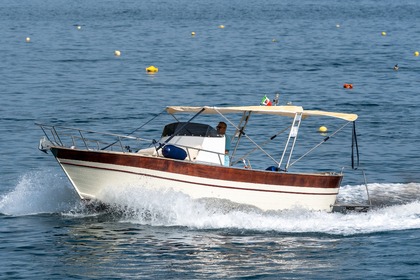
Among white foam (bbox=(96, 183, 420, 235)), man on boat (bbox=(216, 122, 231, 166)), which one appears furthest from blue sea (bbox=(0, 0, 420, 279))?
man on boat (bbox=(216, 122, 231, 166))

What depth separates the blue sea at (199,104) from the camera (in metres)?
21.1

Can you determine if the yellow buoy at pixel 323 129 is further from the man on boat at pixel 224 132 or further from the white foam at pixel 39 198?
the white foam at pixel 39 198

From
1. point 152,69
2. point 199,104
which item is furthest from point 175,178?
point 152,69

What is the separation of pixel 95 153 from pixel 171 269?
434 cm

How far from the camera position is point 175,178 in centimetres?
2308

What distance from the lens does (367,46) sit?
78.4 metres

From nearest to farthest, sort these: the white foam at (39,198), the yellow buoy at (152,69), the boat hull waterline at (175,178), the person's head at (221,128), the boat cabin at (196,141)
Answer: the boat hull waterline at (175,178), the boat cabin at (196,141), the person's head at (221,128), the white foam at (39,198), the yellow buoy at (152,69)

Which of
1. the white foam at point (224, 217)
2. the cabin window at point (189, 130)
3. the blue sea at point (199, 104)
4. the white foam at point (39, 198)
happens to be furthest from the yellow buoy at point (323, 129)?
the white foam at point (39, 198)

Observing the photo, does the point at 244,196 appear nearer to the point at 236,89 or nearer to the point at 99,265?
the point at 99,265

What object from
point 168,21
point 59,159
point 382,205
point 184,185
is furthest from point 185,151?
point 168,21

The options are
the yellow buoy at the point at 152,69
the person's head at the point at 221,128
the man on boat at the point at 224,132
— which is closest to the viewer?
the man on boat at the point at 224,132

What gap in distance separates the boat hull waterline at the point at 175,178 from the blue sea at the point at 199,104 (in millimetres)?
343

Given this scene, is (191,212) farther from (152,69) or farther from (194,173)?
(152,69)

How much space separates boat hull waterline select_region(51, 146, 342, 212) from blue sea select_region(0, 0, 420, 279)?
34cm
